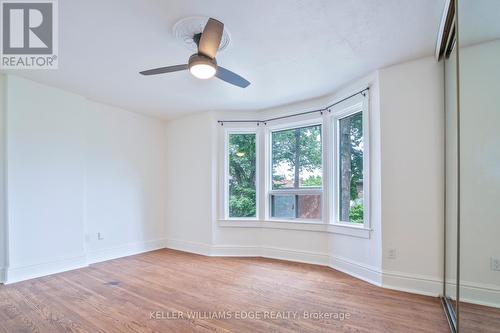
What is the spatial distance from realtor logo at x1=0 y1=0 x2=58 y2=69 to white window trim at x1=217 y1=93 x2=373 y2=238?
259 centimetres

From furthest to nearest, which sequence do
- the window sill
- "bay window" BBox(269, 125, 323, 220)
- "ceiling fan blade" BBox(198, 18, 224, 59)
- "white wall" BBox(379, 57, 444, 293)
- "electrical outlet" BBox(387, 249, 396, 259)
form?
"bay window" BBox(269, 125, 323, 220) < the window sill < "electrical outlet" BBox(387, 249, 396, 259) < "white wall" BBox(379, 57, 444, 293) < "ceiling fan blade" BBox(198, 18, 224, 59)

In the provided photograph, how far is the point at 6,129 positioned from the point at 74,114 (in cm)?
81

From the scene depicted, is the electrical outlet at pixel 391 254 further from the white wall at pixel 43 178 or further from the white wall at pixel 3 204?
the white wall at pixel 3 204

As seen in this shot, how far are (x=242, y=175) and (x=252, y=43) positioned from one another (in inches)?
100.0

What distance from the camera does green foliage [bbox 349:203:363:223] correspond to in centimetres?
339

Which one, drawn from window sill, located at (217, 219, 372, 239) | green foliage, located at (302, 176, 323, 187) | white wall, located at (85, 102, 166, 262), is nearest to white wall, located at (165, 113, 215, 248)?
white wall, located at (85, 102, 166, 262)

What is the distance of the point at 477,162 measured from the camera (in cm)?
178

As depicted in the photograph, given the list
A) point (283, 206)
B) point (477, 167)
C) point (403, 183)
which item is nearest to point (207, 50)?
point (477, 167)

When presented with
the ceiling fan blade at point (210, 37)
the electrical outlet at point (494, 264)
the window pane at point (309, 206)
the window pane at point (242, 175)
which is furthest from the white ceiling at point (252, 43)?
the electrical outlet at point (494, 264)

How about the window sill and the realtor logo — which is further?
the window sill

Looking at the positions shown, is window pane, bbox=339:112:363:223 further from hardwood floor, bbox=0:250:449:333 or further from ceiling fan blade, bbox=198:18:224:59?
ceiling fan blade, bbox=198:18:224:59

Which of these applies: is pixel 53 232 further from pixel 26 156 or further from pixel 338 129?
pixel 338 129

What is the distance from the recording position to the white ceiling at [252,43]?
6.48ft

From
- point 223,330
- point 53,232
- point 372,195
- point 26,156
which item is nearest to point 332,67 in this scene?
point 372,195
